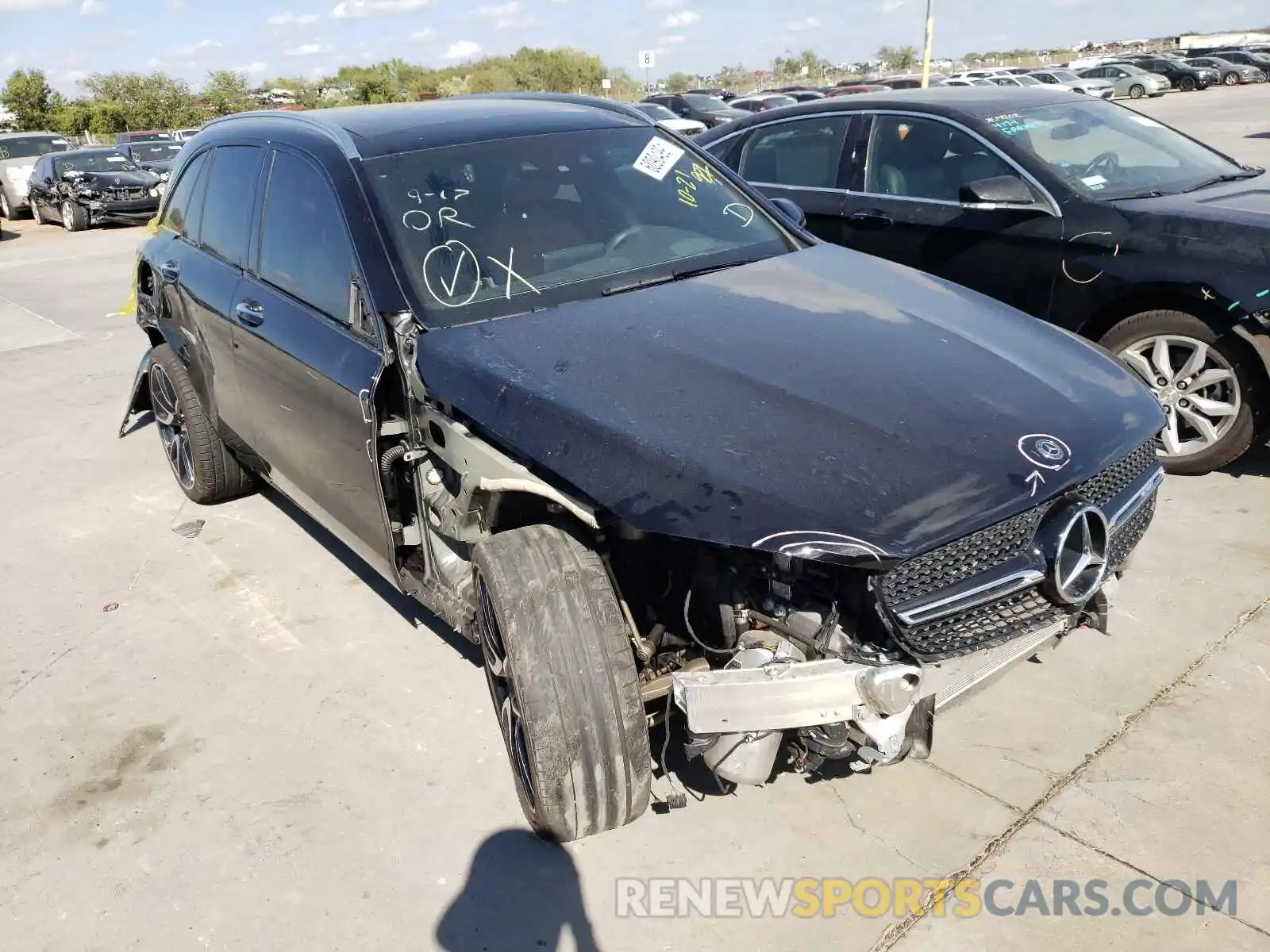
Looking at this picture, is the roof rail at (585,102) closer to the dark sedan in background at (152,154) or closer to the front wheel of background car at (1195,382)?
the front wheel of background car at (1195,382)

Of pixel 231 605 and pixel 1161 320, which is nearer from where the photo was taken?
pixel 231 605

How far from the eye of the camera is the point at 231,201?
4.22 metres

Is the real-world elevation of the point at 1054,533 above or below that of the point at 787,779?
above

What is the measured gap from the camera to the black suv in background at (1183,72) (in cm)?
4106

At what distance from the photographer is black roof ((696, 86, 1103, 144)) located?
5582mm

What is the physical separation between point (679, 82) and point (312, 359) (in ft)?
292

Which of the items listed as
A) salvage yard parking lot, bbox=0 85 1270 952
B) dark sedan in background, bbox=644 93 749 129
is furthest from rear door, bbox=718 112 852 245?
dark sedan in background, bbox=644 93 749 129

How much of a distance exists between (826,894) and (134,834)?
1.96 metres

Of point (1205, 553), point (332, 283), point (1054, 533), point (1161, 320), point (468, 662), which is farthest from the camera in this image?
point (1161, 320)

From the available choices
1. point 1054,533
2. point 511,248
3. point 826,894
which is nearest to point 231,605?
point 511,248

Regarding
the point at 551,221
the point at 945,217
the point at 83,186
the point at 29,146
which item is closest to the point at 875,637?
the point at 551,221

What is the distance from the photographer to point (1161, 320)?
470 cm

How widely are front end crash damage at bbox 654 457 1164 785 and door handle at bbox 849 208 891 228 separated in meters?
3.48

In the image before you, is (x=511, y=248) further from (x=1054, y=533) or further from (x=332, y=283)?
(x=1054, y=533)
